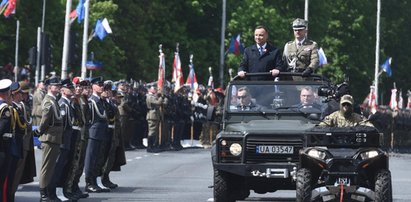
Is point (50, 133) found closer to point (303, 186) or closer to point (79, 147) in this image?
point (79, 147)

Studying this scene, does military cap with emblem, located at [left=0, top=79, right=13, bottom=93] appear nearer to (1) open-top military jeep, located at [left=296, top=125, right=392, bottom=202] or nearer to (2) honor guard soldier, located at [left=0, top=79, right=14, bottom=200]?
(2) honor guard soldier, located at [left=0, top=79, right=14, bottom=200]

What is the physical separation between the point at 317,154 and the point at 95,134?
23.7 ft

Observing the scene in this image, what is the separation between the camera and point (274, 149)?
66.9ft

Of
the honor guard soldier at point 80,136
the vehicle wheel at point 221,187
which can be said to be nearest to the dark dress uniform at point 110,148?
the honor guard soldier at point 80,136

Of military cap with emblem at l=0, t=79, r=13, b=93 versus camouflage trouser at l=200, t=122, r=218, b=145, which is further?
camouflage trouser at l=200, t=122, r=218, b=145

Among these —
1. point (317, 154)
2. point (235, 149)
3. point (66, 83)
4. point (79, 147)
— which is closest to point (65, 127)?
point (66, 83)

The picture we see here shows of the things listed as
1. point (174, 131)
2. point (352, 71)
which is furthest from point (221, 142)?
point (352, 71)

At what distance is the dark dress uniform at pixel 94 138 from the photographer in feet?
81.0

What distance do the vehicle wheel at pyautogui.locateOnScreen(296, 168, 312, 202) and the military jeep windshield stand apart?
3.33 metres

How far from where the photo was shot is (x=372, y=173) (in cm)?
1852

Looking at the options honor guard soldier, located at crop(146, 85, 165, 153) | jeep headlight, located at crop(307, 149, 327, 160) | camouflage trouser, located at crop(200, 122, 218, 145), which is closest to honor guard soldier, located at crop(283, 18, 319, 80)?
jeep headlight, located at crop(307, 149, 327, 160)

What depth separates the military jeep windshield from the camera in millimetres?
21672

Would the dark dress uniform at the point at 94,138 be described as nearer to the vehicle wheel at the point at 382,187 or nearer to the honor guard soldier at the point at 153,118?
the vehicle wheel at the point at 382,187

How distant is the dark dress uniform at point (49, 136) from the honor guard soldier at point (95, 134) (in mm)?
3234
